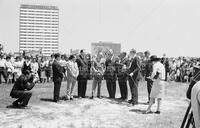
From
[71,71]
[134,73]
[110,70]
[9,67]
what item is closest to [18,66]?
[9,67]

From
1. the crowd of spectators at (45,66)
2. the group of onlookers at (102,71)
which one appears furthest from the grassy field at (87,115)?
the crowd of spectators at (45,66)

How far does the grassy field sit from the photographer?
1.13ft

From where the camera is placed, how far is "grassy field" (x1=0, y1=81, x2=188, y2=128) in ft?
27.2

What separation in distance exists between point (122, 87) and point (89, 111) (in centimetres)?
332

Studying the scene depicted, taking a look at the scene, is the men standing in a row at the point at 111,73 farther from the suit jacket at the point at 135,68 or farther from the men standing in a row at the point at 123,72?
the suit jacket at the point at 135,68

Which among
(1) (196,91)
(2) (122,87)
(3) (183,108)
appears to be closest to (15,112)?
(2) (122,87)

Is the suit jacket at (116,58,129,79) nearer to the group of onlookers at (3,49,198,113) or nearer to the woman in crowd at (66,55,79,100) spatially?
the group of onlookers at (3,49,198,113)

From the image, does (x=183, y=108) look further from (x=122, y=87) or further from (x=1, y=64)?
(x=1, y=64)

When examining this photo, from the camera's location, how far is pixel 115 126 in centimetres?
821

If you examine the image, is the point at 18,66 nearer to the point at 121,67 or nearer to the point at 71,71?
the point at 71,71

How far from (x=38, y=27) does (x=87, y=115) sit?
160277 mm

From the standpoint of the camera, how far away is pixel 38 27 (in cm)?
16512

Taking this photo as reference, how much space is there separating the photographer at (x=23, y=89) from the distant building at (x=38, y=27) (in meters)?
145

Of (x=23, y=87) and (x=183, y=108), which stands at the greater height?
(x=23, y=87)
